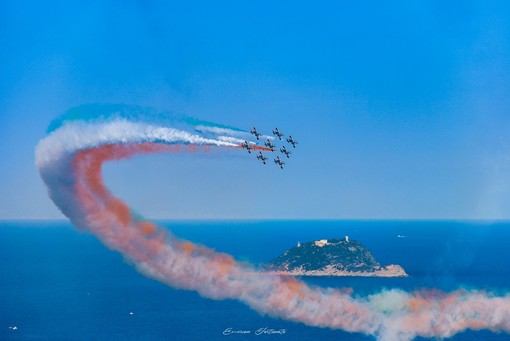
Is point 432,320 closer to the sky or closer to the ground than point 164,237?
closer to the ground

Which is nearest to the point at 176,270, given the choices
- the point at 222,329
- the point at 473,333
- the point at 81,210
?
the point at 81,210

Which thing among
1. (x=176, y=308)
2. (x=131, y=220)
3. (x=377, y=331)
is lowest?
(x=377, y=331)

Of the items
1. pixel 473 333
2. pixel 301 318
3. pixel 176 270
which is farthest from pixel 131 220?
pixel 473 333

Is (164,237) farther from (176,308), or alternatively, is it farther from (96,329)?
(176,308)

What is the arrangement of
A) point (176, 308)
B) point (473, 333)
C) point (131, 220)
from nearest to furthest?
point (131, 220), point (473, 333), point (176, 308)

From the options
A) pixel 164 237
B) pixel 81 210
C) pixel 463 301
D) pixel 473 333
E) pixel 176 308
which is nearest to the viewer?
pixel 81 210

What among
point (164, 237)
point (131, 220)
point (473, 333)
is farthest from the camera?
point (473, 333)

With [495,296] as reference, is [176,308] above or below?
above

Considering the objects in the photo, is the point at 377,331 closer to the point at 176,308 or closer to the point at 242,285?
the point at 242,285

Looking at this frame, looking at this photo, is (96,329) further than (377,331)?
Yes
